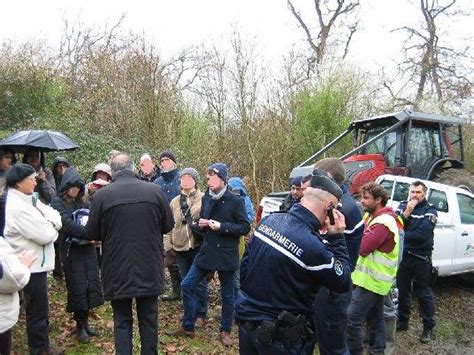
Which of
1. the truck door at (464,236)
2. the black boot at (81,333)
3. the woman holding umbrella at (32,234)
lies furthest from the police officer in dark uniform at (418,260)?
the woman holding umbrella at (32,234)

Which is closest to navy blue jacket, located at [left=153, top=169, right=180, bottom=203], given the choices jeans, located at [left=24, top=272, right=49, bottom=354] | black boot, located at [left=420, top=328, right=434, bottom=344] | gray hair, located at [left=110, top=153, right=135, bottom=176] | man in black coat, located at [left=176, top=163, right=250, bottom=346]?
man in black coat, located at [left=176, top=163, right=250, bottom=346]

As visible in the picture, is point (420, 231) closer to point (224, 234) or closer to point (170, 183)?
point (224, 234)

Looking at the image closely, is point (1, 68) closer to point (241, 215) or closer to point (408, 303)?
point (241, 215)

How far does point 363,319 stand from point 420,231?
1.95m

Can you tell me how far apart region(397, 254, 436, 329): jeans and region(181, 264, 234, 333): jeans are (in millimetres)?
2510

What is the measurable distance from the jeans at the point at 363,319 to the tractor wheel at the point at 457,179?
5.64 meters

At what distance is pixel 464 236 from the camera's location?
8.26 m

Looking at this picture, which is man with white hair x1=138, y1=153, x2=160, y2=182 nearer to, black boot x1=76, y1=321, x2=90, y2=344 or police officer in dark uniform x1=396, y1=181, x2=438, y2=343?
black boot x1=76, y1=321, x2=90, y2=344

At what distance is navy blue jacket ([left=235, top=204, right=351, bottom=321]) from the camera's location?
2979 millimetres

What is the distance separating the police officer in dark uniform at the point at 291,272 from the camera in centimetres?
299

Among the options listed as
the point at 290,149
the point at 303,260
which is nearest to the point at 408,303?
the point at 303,260

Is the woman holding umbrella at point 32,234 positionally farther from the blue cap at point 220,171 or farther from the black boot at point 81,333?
the blue cap at point 220,171

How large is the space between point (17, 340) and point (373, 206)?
3.93m

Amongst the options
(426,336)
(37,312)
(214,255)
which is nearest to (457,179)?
(426,336)
